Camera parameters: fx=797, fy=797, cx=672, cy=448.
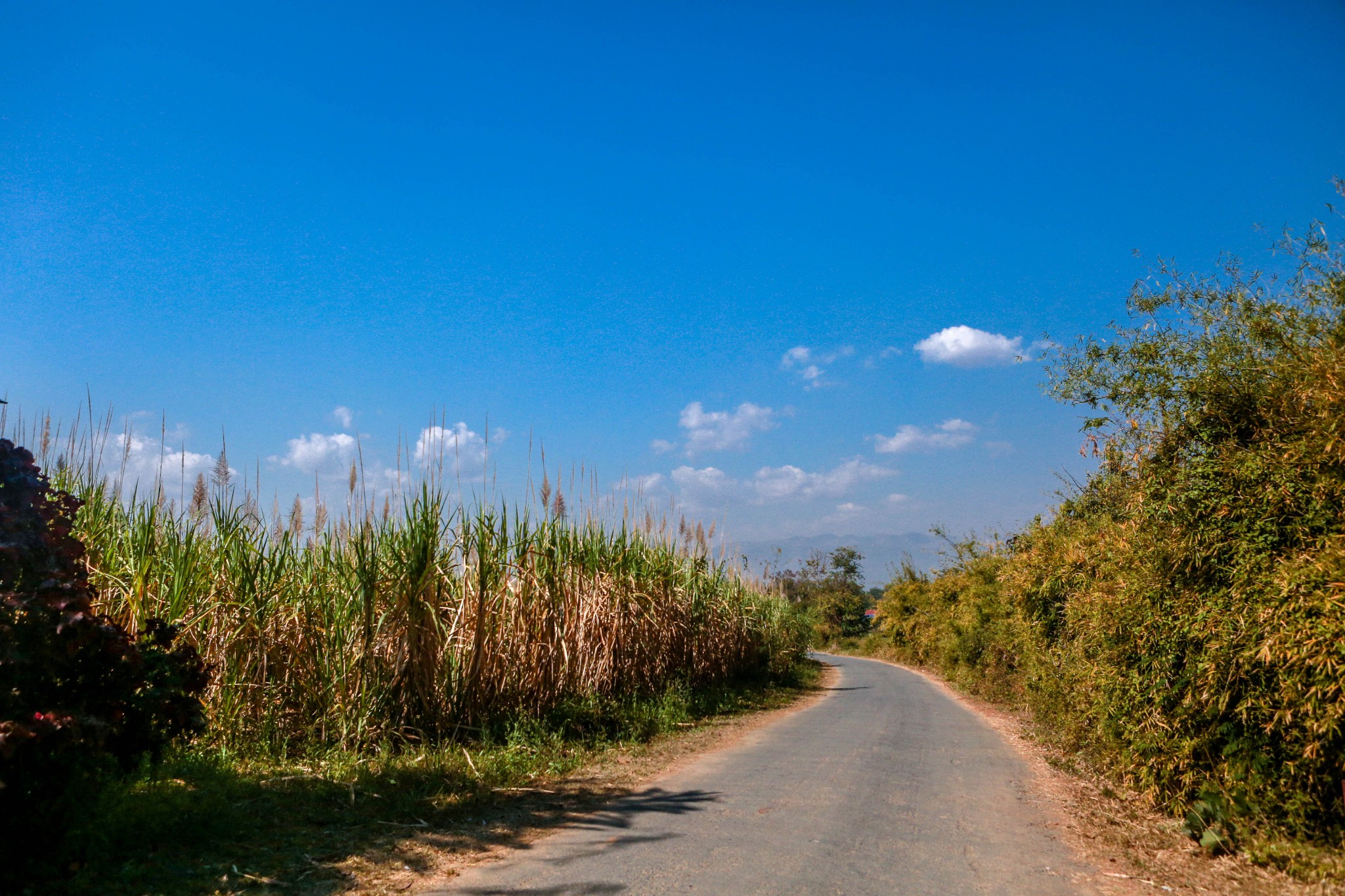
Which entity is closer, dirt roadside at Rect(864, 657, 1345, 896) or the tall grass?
dirt roadside at Rect(864, 657, 1345, 896)

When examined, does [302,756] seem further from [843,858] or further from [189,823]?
[843,858]

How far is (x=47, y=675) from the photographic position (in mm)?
4109

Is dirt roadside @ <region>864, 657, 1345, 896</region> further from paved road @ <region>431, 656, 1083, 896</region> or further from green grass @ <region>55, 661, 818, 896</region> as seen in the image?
green grass @ <region>55, 661, 818, 896</region>

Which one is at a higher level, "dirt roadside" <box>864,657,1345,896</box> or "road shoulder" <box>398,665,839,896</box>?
"road shoulder" <box>398,665,839,896</box>

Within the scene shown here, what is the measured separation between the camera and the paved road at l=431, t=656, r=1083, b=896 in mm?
4625

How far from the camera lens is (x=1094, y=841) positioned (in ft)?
18.7

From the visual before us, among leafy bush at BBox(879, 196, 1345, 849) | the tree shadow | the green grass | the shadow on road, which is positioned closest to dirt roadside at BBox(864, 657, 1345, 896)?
leafy bush at BBox(879, 196, 1345, 849)

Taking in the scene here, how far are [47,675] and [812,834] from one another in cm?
471

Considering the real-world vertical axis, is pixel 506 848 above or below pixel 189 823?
below

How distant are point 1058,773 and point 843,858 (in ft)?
15.1

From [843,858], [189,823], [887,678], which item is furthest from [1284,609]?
[887,678]

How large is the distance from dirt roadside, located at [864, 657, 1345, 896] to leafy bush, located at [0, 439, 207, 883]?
18.6ft

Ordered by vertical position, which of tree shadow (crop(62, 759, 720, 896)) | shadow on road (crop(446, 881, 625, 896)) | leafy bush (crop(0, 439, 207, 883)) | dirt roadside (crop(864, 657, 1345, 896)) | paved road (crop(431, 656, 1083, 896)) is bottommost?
dirt roadside (crop(864, 657, 1345, 896))

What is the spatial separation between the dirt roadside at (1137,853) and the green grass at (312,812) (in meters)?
3.73
